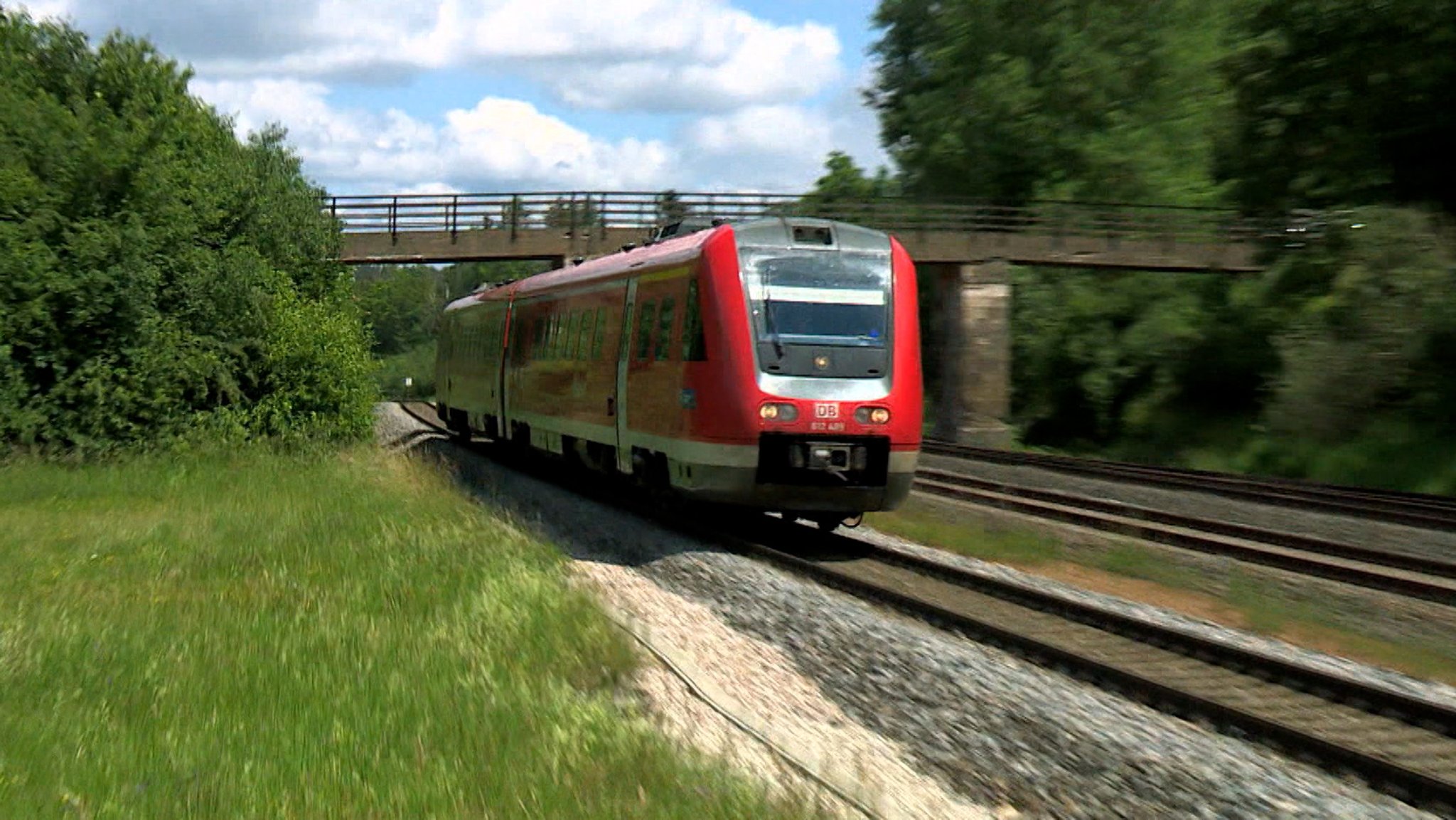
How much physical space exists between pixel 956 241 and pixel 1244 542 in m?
19.5

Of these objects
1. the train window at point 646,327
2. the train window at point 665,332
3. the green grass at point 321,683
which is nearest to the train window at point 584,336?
the train window at point 646,327

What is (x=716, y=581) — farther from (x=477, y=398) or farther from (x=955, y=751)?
(x=477, y=398)

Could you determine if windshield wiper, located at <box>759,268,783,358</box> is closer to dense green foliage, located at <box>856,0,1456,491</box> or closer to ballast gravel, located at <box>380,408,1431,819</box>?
ballast gravel, located at <box>380,408,1431,819</box>

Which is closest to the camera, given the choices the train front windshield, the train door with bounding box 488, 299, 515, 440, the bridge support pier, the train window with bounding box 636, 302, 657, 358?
the train front windshield

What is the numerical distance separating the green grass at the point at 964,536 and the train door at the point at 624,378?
3.16 meters

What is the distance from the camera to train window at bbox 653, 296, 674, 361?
14734 millimetres

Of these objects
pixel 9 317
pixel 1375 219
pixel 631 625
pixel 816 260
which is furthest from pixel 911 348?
pixel 1375 219

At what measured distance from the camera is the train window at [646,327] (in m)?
15.4

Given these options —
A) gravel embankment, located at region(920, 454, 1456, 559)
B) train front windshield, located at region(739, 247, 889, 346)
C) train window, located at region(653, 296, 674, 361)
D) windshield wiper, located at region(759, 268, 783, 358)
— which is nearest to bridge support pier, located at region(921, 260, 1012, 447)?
gravel embankment, located at region(920, 454, 1456, 559)

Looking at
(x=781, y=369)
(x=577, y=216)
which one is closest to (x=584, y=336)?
(x=781, y=369)

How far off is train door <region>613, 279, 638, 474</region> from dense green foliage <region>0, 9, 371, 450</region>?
7.77 metres

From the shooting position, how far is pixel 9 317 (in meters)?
19.6

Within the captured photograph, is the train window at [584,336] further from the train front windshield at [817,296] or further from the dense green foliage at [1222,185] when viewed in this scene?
the dense green foliage at [1222,185]

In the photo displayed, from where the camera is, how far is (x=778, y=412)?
13430mm
